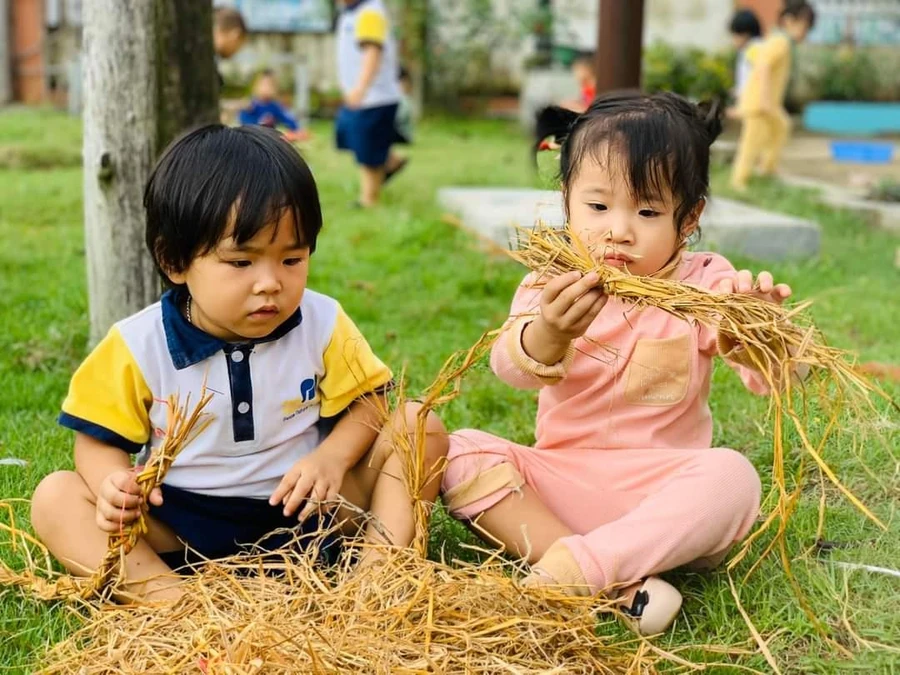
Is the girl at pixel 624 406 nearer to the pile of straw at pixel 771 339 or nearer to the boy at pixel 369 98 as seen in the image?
the pile of straw at pixel 771 339

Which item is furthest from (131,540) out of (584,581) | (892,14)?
(892,14)

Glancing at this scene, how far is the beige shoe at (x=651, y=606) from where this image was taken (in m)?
2.36

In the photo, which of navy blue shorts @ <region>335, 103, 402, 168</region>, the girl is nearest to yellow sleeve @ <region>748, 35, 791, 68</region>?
navy blue shorts @ <region>335, 103, 402, 168</region>

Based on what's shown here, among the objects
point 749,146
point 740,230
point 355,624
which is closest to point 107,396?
point 355,624

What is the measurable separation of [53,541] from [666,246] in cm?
153

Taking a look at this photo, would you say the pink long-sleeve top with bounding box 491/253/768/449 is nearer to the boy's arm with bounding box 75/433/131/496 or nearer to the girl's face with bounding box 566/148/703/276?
the girl's face with bounding box 566/148/703/276

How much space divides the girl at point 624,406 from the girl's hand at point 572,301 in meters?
0.02

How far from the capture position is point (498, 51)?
17047 millimetres

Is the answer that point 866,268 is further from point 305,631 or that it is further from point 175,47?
point 305,631

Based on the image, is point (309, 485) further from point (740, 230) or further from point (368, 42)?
point (368, 42)

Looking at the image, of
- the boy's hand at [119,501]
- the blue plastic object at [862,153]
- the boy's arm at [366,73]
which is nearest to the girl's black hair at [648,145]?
the boy's hand at [119,501]

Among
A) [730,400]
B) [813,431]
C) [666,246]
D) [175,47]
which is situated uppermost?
[175,47]

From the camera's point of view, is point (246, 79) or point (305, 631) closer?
point (305, 631)

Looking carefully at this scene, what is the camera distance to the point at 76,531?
251cm
